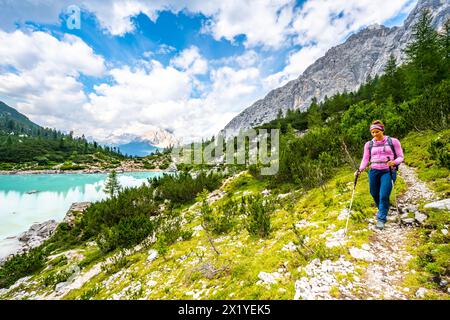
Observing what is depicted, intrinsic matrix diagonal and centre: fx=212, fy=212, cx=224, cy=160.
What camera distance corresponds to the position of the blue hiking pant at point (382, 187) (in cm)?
461

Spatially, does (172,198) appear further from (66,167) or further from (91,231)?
(66,167)

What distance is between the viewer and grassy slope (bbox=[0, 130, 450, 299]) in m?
3.82

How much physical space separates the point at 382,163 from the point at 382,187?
0.55 metres

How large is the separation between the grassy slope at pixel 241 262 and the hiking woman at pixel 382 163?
0.59 m

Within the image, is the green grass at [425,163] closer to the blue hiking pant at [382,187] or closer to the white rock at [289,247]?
the blue hiking pant at [382,187]

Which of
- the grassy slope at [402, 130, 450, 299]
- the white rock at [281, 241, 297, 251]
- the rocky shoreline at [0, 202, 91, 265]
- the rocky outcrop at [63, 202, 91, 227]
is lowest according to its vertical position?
the rocky shoreline at [0, 202, 91, 265]

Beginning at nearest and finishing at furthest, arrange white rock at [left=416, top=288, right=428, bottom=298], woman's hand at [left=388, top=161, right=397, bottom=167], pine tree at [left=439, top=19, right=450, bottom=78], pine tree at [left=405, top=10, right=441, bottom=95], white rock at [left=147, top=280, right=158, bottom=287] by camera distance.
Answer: white rock at [left=416, top=288, right=428, bottom=298] → woman's hand at [left=388, top=161, right=397, bottom=167] → white rock at [left=147, top=280, right=158, bottom=287] → pine tree at [left=405, top=10, right=441, bottom=95] → pine tree at [left=439, top=19, right=450, bottom=78]

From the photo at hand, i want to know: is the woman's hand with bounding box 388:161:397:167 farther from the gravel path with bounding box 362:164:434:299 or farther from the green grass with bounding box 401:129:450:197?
the green grass with bounding box 401:129:450:197

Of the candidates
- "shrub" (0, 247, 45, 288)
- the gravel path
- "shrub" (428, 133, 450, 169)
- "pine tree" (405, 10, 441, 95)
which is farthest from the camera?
"pine tree" (405, 10, 441, 95)

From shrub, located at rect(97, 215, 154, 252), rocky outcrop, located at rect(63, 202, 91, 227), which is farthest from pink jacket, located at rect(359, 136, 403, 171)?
rocky outcrop, located at rect(63, 202, 91, 227)

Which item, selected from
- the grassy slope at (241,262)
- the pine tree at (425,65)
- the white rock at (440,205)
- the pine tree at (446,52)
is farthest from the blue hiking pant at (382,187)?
the pine tree at (446,52)

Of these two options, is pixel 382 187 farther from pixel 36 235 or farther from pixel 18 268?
pixel 36 235

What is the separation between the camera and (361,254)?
382 cm
